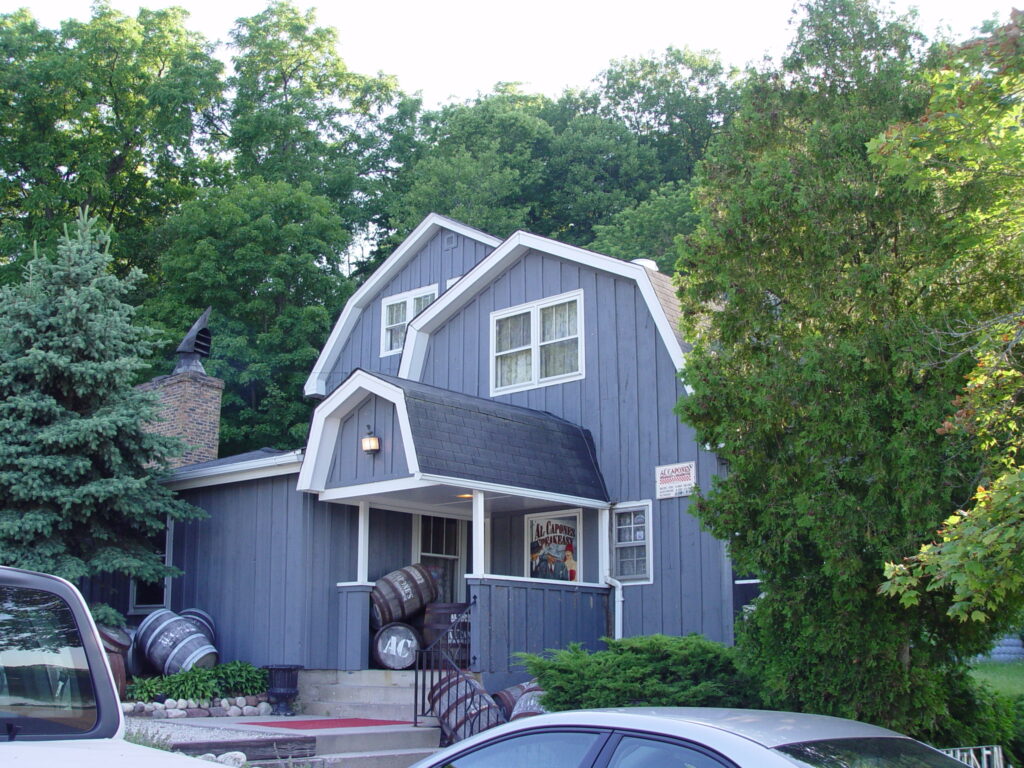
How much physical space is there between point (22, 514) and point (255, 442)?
14.1 metres

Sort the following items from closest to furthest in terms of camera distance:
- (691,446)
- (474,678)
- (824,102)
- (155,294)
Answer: (824,102)
(474,678)
(691,446)
(155,294)

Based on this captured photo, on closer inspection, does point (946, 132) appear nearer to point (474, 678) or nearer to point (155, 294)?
point (474, 678)

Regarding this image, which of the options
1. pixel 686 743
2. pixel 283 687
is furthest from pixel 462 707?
pixel 686 743

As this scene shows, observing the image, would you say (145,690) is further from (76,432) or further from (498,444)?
(498,444)

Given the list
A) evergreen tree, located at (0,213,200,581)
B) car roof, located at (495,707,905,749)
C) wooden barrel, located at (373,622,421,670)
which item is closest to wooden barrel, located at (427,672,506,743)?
wooden barrel, located at (373,622,421,670)

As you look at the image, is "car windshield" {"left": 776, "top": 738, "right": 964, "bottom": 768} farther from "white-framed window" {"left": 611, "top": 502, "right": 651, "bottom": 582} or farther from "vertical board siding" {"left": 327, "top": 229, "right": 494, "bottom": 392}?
"vertical board siding" {"left": 327, "top": 229, "right": 494, "bottom": 392}

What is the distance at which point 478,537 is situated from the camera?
41.7ft

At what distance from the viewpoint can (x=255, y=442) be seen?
28.3 meters

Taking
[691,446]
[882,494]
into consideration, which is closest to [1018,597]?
[882,494]

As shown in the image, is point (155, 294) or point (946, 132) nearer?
point (946, 132)

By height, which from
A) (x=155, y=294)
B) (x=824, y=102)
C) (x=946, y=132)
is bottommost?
(x=946, y=132)

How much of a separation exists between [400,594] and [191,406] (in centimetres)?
675

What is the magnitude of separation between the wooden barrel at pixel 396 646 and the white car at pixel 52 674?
32.5ft

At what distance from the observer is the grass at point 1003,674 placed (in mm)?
13859
